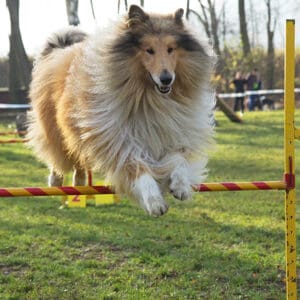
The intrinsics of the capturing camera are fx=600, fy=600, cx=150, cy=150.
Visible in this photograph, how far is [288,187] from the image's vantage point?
13.1ft

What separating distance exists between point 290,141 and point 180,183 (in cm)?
79

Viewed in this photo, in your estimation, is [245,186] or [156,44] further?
[156,44]

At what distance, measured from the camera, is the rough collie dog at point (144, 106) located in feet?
14.0

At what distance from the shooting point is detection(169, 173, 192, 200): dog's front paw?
160 inches

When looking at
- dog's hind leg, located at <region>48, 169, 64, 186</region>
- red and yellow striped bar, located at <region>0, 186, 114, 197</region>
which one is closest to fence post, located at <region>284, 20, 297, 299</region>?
red and yellow striped bar, located at <region>0, 186, 114, 197</region>

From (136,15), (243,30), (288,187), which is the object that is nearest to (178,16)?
(136,15)

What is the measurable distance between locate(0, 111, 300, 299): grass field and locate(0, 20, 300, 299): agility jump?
0.86m

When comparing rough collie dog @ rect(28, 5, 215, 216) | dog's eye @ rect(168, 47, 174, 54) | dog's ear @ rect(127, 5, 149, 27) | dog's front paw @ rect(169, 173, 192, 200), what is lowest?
dog's front paw @ rect(169, 173, 192, 200)

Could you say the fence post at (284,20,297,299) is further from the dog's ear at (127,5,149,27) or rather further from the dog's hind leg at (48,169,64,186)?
the dog's hind leg at (48,169,64,186)

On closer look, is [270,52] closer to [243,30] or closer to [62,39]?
[243,30]

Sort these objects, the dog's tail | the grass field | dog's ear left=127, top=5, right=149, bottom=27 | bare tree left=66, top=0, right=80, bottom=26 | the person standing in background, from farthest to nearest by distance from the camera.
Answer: the person standing in background < bare tree left=66, top=0, right=80, bottom=26 < the dog's tail < the grass field < dog's ear left=127, top=5, right=149, bottom=27

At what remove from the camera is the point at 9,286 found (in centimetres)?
498

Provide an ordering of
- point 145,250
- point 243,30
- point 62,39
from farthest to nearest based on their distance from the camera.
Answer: point 243,30, point 62,39, point 145,250

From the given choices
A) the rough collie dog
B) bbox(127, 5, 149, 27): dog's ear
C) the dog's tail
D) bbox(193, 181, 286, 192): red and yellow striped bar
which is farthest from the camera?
the dog's tail
